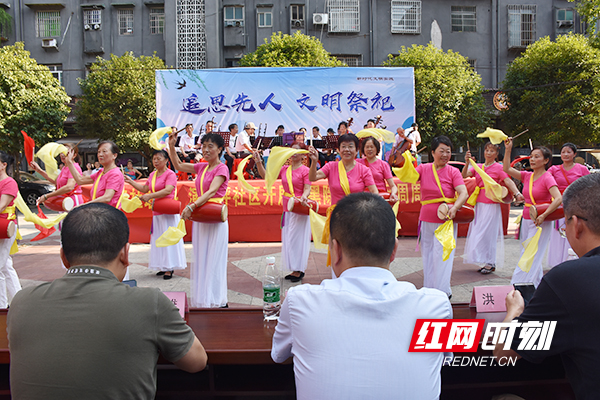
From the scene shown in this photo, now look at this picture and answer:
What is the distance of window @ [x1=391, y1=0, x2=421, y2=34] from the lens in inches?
826

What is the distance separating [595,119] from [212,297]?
53.9ft

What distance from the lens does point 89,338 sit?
4.03 ft

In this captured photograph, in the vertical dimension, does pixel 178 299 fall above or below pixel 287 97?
below

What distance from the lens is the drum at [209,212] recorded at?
379 cm

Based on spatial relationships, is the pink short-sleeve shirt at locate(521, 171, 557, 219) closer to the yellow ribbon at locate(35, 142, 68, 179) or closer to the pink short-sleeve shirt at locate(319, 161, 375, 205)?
the pink short-sleeve shirt at locate(319, 161, 375, 205)

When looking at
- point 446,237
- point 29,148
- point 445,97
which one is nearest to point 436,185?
point 446,237

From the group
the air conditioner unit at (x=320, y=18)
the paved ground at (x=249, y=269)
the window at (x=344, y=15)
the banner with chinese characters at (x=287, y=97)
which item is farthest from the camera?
the window at (x=344, y=15)

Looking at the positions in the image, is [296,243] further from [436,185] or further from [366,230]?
[366,230]

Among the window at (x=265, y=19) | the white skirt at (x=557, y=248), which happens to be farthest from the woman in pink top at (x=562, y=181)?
the window at (x=265, y=19)

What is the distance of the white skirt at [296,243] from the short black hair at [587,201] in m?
3.88

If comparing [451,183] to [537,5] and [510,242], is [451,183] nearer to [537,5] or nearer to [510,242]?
[510,242]

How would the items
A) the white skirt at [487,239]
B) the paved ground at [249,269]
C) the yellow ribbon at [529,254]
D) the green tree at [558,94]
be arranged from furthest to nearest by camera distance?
the green tree at [558,94]
the white skirt at [487,239]
the paved ground at [249,269]
the yellow ribbon at [529,254]

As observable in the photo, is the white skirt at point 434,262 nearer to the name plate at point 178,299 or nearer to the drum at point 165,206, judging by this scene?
the name plate at point 178,299

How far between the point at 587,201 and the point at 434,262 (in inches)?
112
